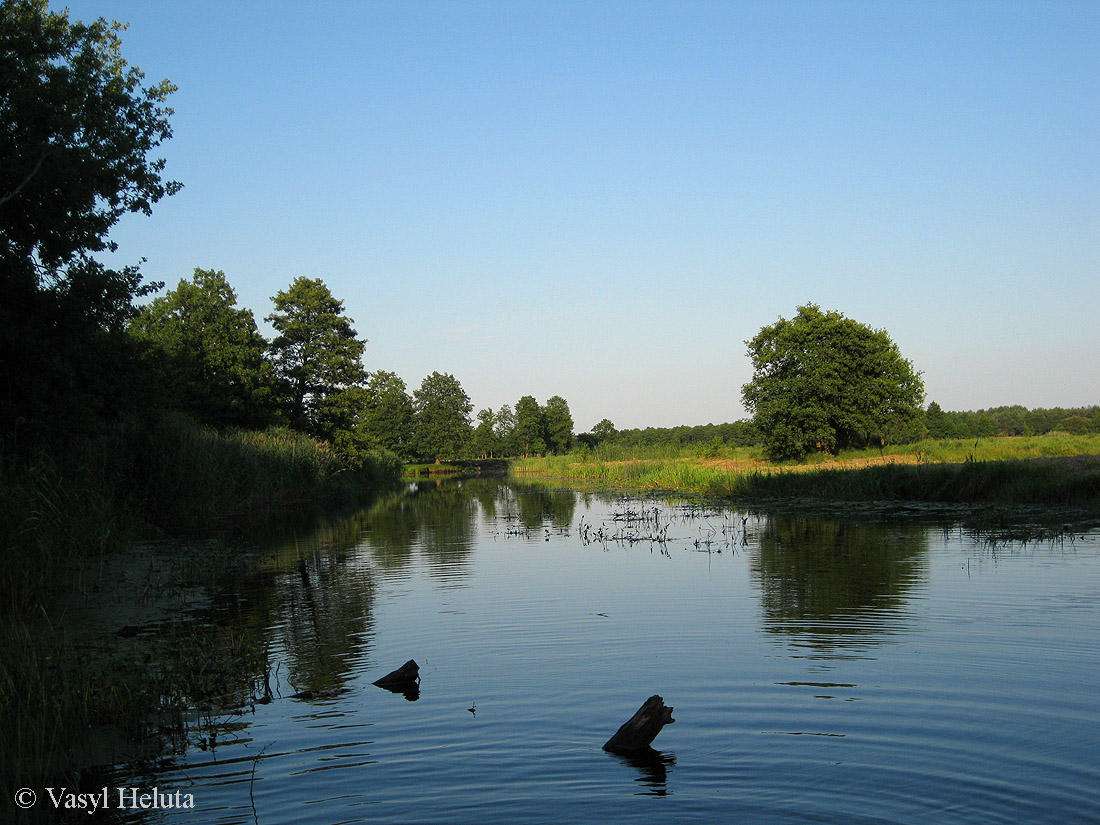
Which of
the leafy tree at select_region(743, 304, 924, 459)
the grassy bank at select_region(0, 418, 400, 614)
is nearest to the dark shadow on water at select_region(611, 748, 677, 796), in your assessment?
the grassy bank at select_region(0, 418, 400, 614)

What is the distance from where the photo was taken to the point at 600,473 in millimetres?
57438

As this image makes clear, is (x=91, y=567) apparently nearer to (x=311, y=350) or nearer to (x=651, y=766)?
(x=651, y=766)

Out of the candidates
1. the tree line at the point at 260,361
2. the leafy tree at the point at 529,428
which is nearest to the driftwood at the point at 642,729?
the tree line at the point at 260,361

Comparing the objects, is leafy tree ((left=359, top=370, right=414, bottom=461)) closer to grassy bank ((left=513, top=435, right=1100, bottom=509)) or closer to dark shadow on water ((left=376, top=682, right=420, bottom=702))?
grassy bank ((left=513, top=435, right=1100, bottom=509))

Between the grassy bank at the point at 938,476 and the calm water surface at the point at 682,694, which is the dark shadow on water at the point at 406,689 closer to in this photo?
the calm water surface at the point at 682,694

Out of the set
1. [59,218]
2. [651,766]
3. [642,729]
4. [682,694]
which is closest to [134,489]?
[59,218]

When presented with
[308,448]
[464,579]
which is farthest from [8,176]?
[308,448]

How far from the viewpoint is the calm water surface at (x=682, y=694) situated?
17.0 feet

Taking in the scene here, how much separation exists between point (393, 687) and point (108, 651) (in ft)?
10.2

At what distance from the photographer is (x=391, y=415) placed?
110 meters

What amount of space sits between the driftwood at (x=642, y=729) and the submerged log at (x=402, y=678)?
2414 mm

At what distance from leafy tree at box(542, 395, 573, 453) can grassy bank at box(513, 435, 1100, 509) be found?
80.6 meters

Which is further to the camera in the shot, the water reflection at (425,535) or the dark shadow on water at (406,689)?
the water reflection at (425,535)

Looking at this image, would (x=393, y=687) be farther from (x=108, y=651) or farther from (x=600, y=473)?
(x=600, y=473)
